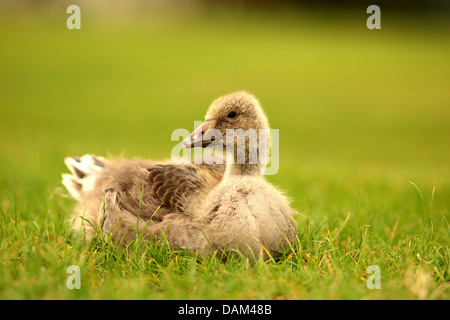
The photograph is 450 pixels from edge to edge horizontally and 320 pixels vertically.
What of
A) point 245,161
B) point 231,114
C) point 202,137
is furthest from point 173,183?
point 231,114

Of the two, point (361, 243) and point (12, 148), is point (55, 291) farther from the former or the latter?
point (12, 148)

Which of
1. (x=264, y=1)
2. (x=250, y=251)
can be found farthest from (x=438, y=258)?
(x=264, y=1)

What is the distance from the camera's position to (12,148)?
10359 mm

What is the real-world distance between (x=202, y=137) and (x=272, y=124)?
45.7 ft

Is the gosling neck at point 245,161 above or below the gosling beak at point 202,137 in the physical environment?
below

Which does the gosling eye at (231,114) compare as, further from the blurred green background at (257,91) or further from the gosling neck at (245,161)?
the blurred green background at (257,91)

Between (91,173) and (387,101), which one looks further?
(387,101)

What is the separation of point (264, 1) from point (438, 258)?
57.1 m

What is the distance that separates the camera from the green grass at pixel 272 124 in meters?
3.78

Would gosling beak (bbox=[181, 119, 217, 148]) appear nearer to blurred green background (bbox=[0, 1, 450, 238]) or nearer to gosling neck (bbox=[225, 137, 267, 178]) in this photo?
gosling neck (bbox=[225, 137, 267, 178])

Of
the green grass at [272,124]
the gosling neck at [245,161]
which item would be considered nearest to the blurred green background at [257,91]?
the green grass at [272,124]

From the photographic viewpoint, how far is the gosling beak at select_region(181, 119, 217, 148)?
4.45 m

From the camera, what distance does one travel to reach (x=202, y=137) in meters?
4.46

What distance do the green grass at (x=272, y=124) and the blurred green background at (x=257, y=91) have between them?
0.09 metres
